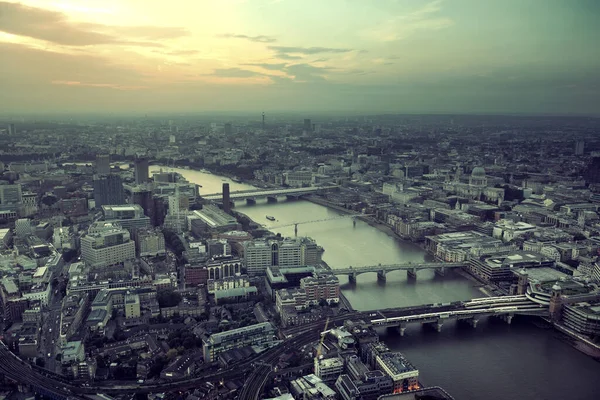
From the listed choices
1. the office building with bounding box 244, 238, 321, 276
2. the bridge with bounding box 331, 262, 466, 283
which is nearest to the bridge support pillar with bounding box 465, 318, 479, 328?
the bridge with bounding box 331, 262, 466, 283

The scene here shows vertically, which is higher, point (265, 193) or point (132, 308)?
point (265, 193)

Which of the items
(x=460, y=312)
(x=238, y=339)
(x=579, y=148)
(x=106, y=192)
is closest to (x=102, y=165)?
(x=106, y=192)

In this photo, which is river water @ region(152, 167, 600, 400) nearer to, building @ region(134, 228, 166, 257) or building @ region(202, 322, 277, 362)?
building @ region(202, 322, 277, 362)

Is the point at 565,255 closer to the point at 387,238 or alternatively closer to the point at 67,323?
the point at 387,238

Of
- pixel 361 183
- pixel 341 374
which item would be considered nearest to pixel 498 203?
pixel 361 183

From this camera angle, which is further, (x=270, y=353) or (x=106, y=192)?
(x=106, y=192)

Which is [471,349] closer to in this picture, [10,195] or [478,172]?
[478,172]
